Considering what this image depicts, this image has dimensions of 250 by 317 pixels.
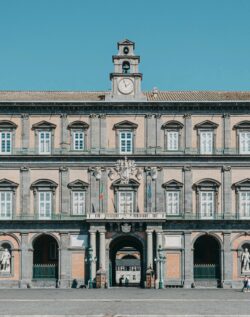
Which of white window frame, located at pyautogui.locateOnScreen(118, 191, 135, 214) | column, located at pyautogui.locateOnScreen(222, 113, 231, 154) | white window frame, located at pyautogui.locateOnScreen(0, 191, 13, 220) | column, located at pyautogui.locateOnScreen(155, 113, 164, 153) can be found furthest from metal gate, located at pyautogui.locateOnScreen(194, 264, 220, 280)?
white window frame, located at pyautogui.locateOnScreen(0, 191, 13, 220)

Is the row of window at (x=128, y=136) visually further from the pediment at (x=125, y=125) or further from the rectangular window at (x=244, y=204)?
the rectangular window at (x=244, y=204)

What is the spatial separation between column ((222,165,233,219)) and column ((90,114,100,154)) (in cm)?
1038

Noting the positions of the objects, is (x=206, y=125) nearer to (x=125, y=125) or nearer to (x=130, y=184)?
(x=125, y=125)

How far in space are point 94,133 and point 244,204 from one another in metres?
13.3

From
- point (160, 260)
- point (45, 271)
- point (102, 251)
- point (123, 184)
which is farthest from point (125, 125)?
point (45, 271)

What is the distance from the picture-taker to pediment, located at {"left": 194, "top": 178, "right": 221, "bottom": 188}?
73131 millimetres

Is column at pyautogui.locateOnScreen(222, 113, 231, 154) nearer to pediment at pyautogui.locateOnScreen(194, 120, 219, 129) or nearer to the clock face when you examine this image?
pediment at pyautogui.locateOnScreen(194, 120, 219, 129)

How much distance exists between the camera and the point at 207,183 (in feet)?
240

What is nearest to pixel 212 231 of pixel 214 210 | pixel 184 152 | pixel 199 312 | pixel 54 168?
pixel 214 210

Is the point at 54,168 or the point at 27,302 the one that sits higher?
the point at 54,168

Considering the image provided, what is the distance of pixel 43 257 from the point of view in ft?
246

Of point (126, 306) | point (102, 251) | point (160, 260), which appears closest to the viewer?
point (126, 306)

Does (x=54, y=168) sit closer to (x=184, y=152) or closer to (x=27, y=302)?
(x=184, y=152)

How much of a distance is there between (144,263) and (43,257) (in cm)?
863
